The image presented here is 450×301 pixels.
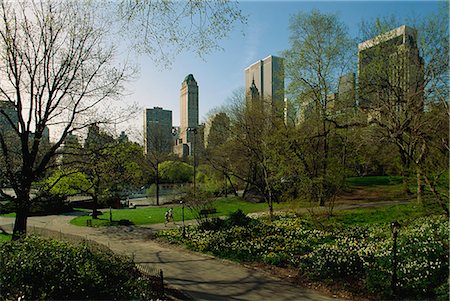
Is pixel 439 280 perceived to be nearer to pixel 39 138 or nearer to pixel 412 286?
pixel 412 286

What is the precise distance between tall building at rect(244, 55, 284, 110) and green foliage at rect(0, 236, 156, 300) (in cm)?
1815

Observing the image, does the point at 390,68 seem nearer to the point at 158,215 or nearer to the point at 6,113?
the point at 6,113

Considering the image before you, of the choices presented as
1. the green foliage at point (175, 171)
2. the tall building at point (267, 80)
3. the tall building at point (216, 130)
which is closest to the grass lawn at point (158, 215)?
the tall building at point (216, 130)

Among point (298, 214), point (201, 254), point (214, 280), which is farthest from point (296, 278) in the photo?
point (298, 214)

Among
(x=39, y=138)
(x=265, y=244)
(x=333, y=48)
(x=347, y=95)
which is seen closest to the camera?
(x=39, y=138)

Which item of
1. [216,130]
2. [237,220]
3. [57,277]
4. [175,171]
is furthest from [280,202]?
[175,171]

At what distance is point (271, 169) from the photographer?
20.0 meters

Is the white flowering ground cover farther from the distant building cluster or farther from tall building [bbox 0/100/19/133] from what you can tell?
tall building [bbox 0/100/19/133]

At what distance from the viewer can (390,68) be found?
60.8ft

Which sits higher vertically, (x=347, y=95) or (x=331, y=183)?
(x=347, y=95)

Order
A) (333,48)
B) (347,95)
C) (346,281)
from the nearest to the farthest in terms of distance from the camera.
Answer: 1. (346,281)
2. (347,95)
3. (333,48)

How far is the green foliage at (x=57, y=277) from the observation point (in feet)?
19.4

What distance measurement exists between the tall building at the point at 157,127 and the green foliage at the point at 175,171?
3047mm

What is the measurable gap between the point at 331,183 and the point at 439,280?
9738mm
